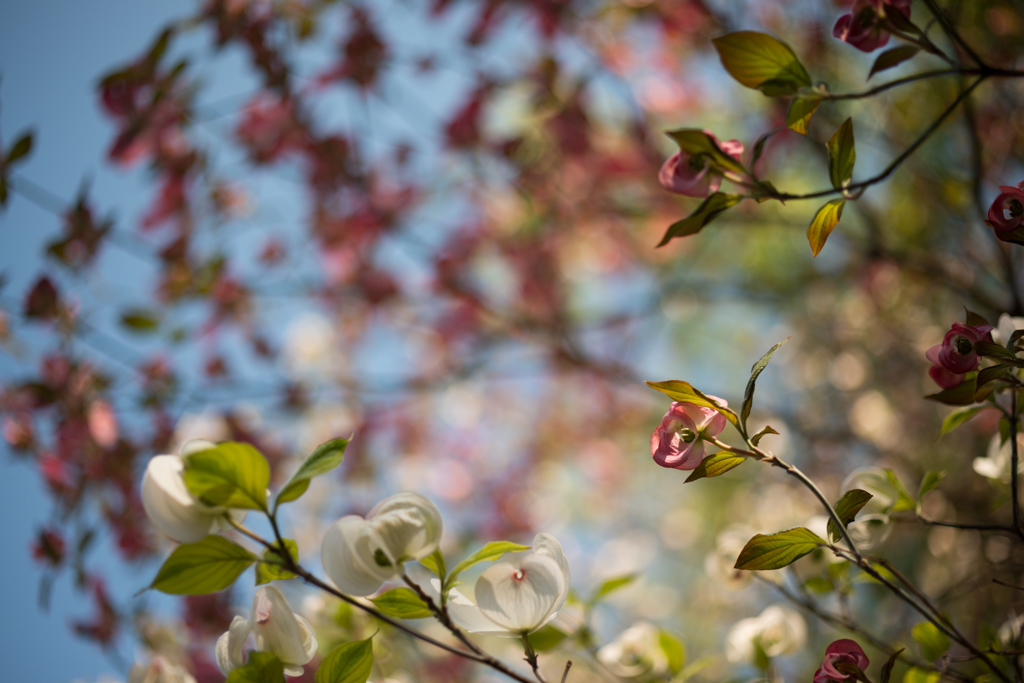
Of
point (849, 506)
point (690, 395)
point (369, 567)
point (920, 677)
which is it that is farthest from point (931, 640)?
point (369, 567)

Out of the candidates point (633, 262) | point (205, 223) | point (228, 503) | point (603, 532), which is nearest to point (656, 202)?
point (633, 262)

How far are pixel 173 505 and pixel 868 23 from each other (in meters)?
0.46

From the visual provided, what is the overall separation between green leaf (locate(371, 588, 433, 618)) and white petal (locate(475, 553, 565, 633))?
4 cm

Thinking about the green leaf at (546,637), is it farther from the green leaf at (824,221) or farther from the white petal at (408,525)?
the green leaf at (824,221)

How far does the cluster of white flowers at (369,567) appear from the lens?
0.94ft

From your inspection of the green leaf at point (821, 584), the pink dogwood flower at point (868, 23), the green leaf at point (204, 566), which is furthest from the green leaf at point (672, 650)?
the pink dogwood flower at point (868, 23)

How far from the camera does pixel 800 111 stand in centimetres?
35

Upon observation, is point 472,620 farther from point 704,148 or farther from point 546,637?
point 704,148

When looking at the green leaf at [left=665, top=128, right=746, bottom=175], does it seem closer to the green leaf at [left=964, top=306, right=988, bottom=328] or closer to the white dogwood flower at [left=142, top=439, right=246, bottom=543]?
the green leaf at [left=964, top=306, right=988, bottom=328]

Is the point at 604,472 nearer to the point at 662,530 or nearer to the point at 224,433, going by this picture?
the point at 662,530

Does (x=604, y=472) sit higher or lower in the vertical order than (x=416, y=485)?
lower

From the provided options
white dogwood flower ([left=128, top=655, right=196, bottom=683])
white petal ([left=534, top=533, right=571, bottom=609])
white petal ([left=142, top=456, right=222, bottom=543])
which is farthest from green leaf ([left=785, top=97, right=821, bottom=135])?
white dogwood flower ([left=128, top=655, right=196, bottom=683])

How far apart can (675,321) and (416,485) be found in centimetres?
117

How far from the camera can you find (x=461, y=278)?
138cm
